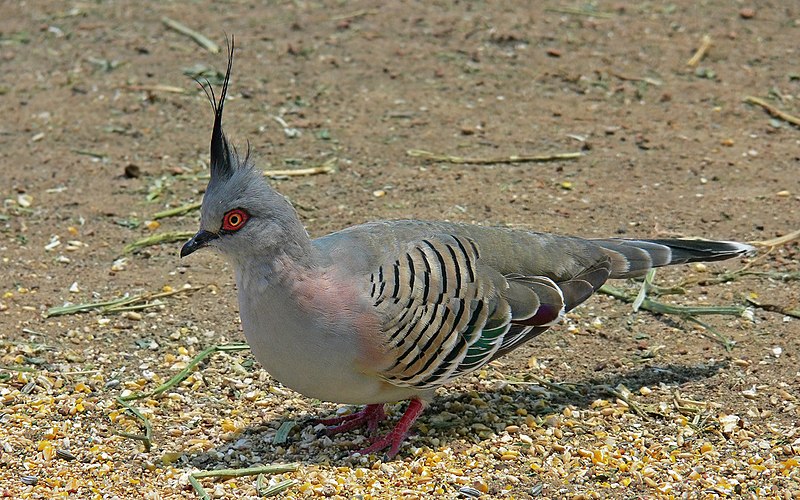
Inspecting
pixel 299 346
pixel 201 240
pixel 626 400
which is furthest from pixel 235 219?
pixel 626 400

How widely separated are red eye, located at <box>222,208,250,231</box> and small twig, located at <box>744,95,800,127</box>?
18.1ft

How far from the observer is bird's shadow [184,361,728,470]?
5375 mm

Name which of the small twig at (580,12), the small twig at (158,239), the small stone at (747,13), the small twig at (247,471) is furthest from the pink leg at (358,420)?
the small stone at (747,13)

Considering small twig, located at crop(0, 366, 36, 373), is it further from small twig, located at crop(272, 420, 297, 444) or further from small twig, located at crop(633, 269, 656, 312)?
small twig, located at crop(633, 269, 656, 312)

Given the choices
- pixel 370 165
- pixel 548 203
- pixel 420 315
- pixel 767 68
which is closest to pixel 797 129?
pixel 767 68

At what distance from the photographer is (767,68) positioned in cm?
976

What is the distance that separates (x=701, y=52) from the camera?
1002 centimetres

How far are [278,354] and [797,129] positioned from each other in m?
5.56

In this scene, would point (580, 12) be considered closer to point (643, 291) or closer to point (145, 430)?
point (643, 291)

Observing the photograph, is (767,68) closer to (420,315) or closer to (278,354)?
(420,315)

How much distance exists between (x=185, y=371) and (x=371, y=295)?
142 centimetres

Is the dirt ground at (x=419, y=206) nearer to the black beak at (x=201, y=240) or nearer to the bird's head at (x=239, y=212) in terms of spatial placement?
the bird's head at (x=239, y=212)

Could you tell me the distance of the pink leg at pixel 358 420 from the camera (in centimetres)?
562

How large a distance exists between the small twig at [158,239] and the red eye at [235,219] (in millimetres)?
2490
